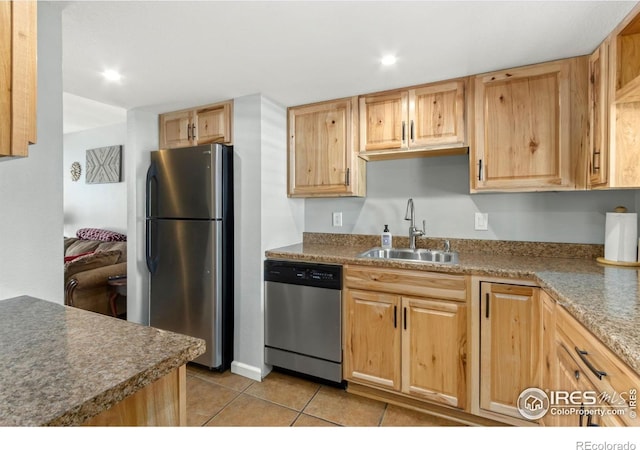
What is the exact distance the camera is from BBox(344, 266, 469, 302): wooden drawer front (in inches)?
Result: 70.6

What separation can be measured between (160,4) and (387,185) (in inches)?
72.2

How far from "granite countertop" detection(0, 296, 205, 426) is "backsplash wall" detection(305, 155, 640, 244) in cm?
199

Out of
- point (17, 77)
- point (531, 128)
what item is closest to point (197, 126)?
point (17, 77)

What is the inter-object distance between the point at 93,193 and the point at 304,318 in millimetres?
3905

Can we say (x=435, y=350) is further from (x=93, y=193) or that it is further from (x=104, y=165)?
(x=93, y=193)

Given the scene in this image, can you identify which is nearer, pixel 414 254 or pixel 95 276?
pixel 414 254

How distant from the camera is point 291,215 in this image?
2713 mm

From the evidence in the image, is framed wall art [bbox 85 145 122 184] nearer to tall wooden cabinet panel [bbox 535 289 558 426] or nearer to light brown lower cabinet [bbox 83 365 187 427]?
light brown lower cabinet [bbox 83 365 187 427]

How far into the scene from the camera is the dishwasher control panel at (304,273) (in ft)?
6.93

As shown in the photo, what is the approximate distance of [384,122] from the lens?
227 centimetres

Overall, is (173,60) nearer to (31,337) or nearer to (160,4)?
(160,4)

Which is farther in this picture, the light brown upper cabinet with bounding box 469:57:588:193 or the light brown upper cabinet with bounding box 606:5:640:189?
the light brown upper cabinet with bounding box 469:57:588:193

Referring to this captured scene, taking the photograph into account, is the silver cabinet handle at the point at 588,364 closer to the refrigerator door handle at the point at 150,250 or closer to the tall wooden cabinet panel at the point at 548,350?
the tall wooden cabinet panel at the point at 548,350

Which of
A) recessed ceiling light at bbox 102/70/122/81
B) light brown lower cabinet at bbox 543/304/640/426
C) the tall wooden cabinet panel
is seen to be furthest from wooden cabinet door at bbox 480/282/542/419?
recessed ceiling light at bbox 102/70/122/81
